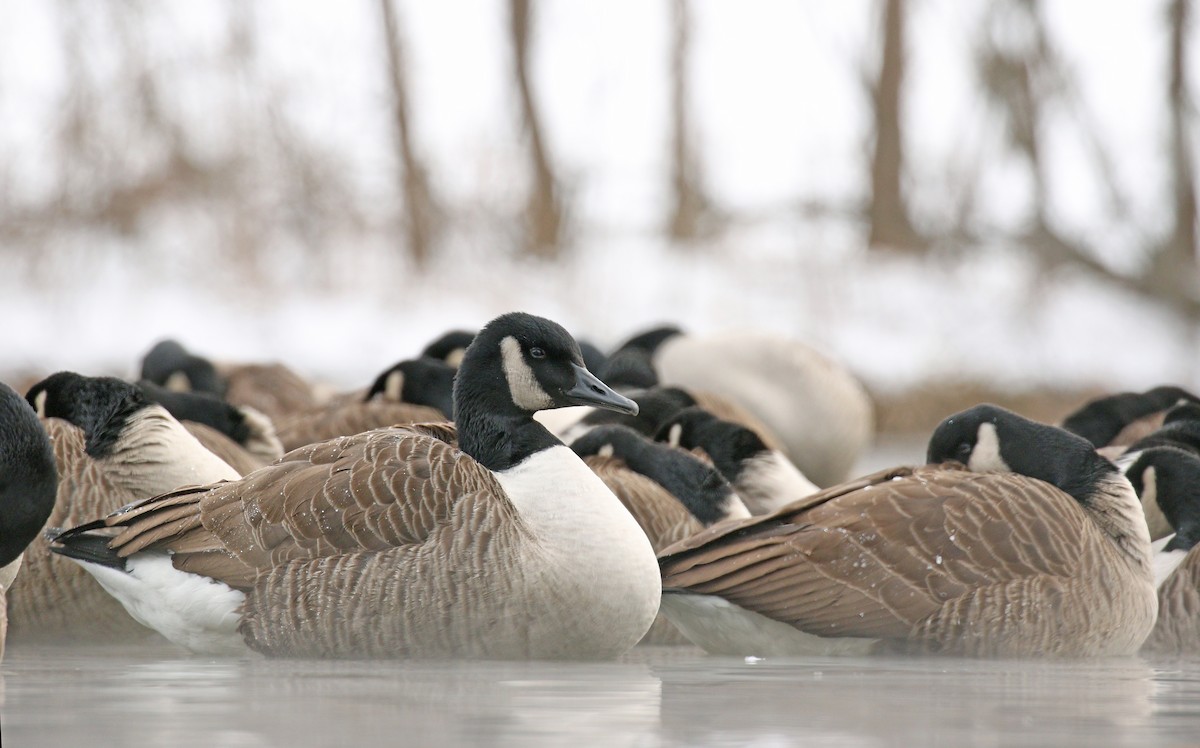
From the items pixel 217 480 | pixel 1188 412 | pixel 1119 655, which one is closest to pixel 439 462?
pixel 217 480

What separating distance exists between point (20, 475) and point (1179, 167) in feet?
70.0

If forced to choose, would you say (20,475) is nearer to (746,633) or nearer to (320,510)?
(320,510)

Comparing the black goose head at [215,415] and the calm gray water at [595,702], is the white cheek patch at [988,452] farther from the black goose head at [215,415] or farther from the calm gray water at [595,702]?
the black goose head at [215,415]

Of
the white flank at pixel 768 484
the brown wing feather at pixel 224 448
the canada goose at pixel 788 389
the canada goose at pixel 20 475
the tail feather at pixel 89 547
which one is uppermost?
the canada goose at pixel 20 475

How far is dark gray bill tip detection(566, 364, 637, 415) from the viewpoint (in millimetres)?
6148

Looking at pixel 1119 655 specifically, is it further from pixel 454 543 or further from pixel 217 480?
pixel 217 480

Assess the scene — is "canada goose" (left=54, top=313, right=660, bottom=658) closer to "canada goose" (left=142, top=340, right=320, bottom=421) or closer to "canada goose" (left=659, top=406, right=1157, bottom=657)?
"canada goose" (left=659, top=406, right=1157, bottom=657)

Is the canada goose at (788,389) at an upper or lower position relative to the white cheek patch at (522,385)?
lower

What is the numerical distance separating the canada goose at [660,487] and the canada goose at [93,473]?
5.61 ft

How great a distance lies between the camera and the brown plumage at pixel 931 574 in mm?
5957

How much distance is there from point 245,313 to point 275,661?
51.4 feet

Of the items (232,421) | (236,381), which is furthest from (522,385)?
(236,381)

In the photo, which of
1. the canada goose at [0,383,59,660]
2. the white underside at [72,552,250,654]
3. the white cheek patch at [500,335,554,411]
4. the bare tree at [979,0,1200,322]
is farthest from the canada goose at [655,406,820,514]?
the bare tree at [979,0,1200,322]

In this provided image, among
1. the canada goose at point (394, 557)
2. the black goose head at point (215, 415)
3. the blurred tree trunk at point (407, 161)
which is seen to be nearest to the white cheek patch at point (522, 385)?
the canada goose at point (394, 557)
